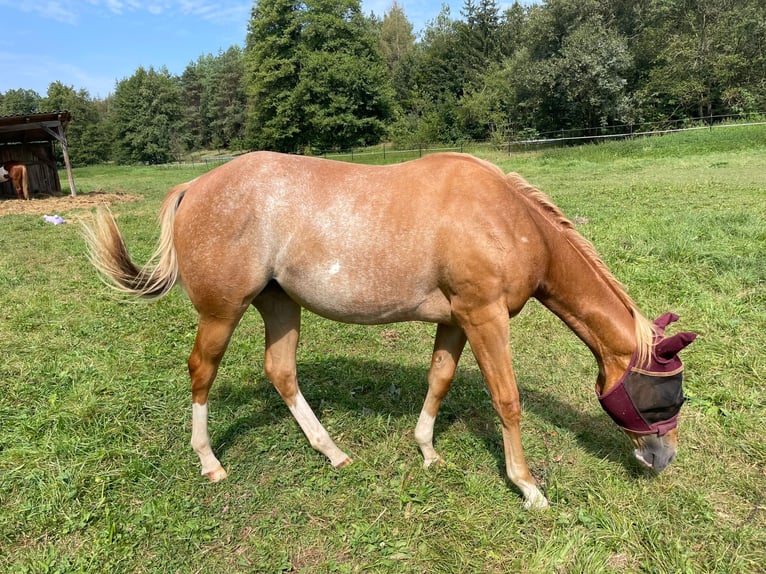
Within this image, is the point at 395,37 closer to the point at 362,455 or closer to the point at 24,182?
the point at 24,182

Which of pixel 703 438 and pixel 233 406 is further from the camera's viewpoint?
pixel 233 406

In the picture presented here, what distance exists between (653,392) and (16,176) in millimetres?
19550

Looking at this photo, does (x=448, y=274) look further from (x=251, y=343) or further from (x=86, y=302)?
(x=86, y=302)

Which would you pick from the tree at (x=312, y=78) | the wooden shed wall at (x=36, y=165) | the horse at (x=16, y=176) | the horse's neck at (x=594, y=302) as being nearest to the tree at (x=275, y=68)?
the tree at (x=312, y=78)

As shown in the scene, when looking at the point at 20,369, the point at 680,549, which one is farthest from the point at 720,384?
the point at 20,369

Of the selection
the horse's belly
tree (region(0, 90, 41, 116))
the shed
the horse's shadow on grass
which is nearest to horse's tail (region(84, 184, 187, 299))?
the horse's belly

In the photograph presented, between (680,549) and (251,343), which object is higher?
(251,343)

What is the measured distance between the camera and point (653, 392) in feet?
8.52

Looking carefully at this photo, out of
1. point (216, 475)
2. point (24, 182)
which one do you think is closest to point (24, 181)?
point (24, 182)

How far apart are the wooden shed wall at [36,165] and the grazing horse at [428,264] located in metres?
18.7

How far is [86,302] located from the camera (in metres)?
5.85

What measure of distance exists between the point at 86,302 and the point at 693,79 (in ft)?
116

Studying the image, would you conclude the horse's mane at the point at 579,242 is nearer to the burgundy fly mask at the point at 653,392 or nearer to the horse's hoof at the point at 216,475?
the burgundy fly mask at the point at 653,392

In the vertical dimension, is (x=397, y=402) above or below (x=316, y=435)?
below
